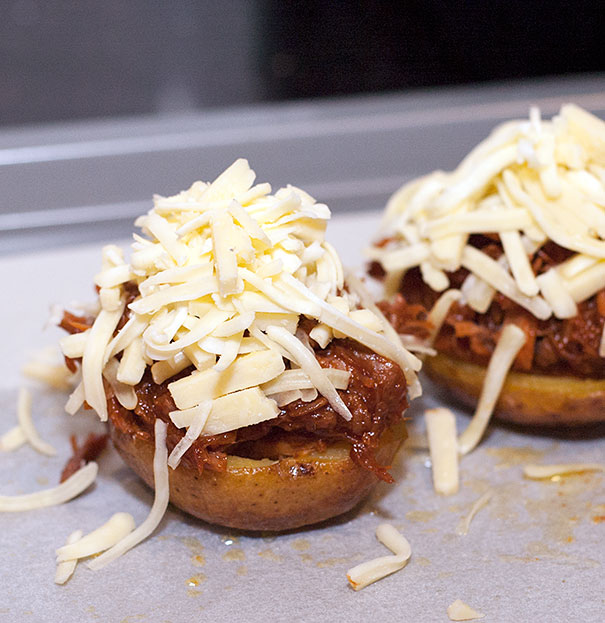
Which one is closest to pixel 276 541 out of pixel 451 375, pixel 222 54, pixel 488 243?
pixel 451 375

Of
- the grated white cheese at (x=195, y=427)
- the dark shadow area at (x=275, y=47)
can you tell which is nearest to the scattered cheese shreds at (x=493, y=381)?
the grated white cheese at (x=195, y=427)

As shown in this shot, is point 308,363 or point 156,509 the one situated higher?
point 308,363

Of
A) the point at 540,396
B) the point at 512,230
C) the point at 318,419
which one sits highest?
the point at 512,230

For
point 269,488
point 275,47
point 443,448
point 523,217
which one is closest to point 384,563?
point 269,488

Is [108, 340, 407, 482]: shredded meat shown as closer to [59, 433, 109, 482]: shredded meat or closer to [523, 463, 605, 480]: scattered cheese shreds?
[59, 433, 109, 482]: shredded meat

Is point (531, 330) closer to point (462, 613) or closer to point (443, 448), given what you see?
point (443, 448)

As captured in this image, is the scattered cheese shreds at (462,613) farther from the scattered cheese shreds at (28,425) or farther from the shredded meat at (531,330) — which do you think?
the scattered cheese shreds at (28,425)

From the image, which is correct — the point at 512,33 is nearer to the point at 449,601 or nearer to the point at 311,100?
the point at 311,100

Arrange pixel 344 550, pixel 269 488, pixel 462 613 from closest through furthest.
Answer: pixel 462 613 → pixel 269 488 → pixel 344 550
